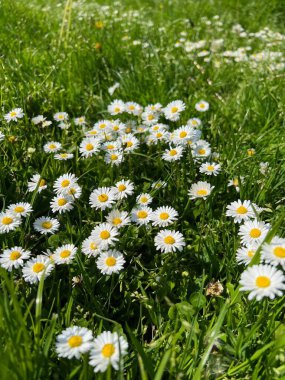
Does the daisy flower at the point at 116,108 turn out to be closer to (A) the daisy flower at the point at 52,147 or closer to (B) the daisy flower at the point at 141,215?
(A) the daisy flower at the point at 52,147

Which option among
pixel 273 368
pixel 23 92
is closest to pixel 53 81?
pixel 23 92

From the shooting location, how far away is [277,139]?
260 centimetres

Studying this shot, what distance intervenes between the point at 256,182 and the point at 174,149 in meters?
0.47

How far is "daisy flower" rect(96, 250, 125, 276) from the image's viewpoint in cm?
170

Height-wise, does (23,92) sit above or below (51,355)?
above

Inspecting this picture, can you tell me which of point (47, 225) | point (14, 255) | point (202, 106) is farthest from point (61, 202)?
point (202, 106)

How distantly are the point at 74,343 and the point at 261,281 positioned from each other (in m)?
0.66

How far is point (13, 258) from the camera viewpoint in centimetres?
175

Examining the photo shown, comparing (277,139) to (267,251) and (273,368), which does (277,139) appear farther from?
(273,368)

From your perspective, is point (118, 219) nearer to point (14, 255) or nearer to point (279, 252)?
point (14, 255)

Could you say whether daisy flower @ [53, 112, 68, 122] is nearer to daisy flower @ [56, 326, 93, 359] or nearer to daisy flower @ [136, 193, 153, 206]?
daisy flower @ [136, 193, 153, 206]

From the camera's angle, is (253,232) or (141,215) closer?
(253,232)

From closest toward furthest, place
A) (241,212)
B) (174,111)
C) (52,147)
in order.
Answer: (241,212) → (52,147) → (174,111)

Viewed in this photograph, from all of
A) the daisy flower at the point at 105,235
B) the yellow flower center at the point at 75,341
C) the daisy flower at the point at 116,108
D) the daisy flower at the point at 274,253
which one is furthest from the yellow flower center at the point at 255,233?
the daisy flower at the point at 116,108
